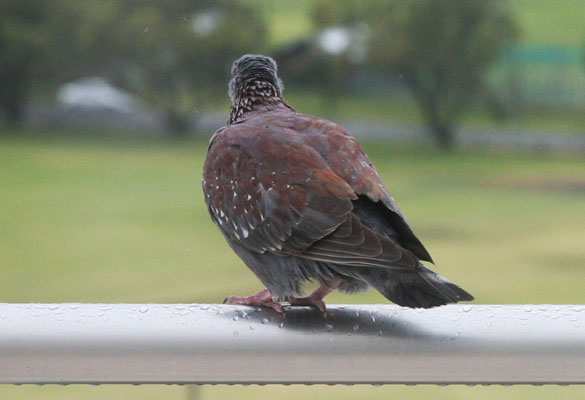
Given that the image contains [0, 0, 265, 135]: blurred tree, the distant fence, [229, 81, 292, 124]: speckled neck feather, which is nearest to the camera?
[229, 81, 292, 124]: speckled neck feather

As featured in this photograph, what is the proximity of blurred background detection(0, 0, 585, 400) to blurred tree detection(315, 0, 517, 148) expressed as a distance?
27 mm

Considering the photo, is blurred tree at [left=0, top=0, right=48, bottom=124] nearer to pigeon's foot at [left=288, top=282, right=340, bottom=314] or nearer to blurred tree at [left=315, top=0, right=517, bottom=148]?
blurred tree at [left=315, top=0, right=517, bottom=148]

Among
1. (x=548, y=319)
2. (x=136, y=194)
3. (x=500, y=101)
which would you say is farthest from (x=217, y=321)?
(x=136, y=194)

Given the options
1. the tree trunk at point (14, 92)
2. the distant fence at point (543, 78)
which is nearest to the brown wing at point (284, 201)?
the distant fence at point (543, 78)

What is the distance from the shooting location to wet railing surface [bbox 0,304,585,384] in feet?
2.08

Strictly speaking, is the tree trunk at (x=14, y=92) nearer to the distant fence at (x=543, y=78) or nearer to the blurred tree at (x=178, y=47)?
the blurred tree at (x=178, y=47)

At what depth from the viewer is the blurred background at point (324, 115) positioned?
1055cm

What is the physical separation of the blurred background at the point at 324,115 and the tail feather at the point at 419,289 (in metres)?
7.96

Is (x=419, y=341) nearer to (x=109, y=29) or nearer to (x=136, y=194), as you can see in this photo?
(x=109, y=29)

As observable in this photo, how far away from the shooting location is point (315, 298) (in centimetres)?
85

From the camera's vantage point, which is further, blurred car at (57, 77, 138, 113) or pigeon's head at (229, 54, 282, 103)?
blurred car at (57, 77, 138, 113)

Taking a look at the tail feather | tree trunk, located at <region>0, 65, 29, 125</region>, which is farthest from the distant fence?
the tail feather

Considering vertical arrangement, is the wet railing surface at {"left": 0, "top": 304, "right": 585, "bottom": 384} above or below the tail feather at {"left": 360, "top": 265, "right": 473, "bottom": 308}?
below

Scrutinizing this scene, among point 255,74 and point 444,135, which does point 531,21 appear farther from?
point 255,74
